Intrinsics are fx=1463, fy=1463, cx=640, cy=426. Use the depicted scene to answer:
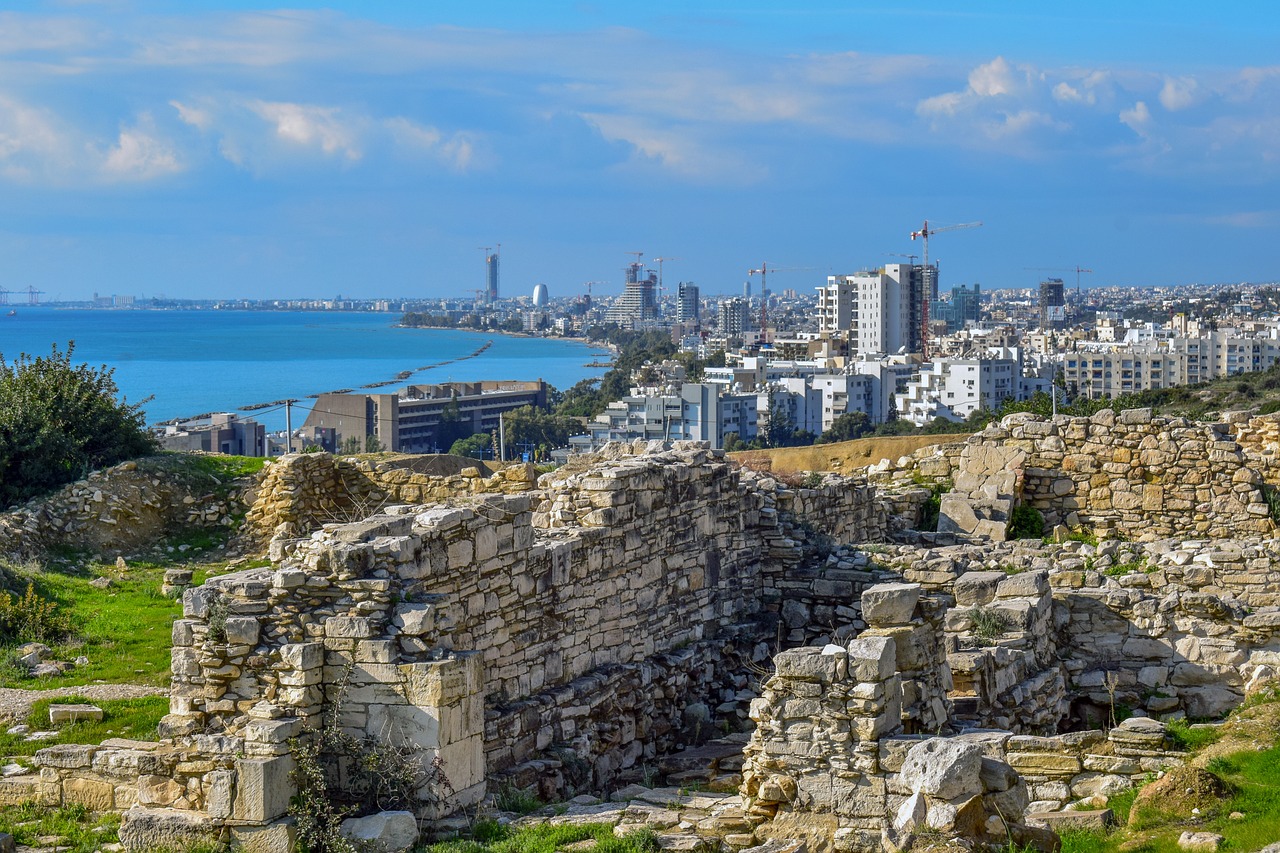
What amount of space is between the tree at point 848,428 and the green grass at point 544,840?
78966 millimetres

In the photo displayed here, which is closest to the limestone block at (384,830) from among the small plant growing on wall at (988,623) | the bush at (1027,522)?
the small plant growing on wall at (988,623)

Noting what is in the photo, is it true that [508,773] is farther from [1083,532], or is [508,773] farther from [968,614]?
[1083,532]

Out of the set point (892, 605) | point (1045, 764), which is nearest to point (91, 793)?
point (892, 605)

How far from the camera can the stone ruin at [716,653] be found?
8.66 meters

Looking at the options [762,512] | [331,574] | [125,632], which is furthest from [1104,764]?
[125,632]

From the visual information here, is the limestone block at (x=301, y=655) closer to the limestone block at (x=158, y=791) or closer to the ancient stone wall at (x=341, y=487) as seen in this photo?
the limestone block at (x=158, y=791)

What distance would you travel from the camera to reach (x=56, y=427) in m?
19.4

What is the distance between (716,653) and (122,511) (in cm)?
888

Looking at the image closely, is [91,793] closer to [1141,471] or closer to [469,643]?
[469,643]

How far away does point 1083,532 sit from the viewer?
1798 centimetres

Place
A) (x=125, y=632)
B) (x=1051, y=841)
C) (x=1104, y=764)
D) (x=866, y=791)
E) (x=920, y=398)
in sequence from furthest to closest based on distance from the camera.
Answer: (x=920, y=398) → (x=125, y=632) → (x=1104, y=764) → (x=866, y=791) → (x=1051, y=841)

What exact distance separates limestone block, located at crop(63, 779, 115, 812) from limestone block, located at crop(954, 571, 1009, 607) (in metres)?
7.55

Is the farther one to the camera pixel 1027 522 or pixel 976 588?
pixel 1027 522

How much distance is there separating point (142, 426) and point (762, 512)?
1130 centimetres
